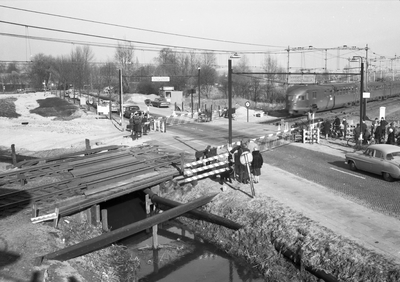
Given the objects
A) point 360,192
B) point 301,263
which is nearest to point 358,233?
point 301,263

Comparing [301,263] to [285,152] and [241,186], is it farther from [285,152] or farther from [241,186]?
[285,152]

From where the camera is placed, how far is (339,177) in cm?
1723

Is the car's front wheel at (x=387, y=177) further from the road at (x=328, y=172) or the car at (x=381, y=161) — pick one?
the road at (x=328, y=172)

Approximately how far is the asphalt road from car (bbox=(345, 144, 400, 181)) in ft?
1.02

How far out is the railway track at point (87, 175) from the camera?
45.3ft

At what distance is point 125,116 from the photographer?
157 feet

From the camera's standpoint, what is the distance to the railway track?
13.8m

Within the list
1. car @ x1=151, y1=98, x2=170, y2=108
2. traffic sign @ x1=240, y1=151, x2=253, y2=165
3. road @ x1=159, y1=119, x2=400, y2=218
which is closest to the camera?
road @ x1=159, y1=119, x2=400, y2=218

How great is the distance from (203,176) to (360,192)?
5.95 m

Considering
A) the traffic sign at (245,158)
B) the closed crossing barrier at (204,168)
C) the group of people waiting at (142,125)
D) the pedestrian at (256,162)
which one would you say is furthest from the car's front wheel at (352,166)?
the group of people waiting at (142,125)

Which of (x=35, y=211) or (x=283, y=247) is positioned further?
(x=35, y=211)

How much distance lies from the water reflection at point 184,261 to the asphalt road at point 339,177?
5.00 meters

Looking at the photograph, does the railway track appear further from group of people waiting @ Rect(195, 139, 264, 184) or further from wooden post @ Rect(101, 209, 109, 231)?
group of people waiting @ Rect(195, 139, 264, 184)

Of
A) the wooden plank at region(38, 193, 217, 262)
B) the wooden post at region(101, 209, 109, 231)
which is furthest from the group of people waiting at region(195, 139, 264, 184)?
the wooden post at region(101, 209, 109, 231)
